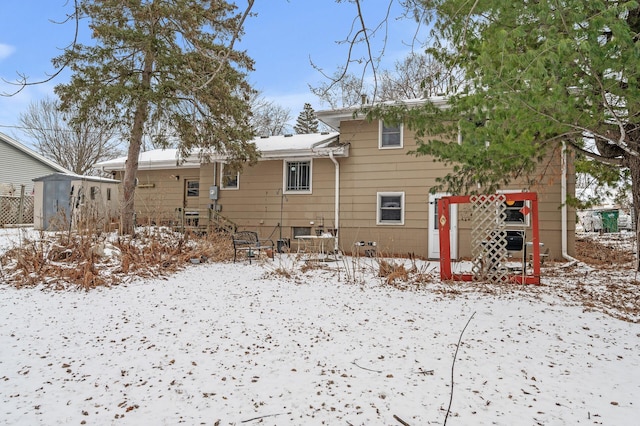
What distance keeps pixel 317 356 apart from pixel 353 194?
28.2 feet

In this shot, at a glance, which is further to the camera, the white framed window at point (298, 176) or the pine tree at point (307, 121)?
the pine tree at point (307, 121)

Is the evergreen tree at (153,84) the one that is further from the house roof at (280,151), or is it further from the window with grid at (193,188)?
the window with grid at (193,188)

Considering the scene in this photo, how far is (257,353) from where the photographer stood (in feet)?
12.5

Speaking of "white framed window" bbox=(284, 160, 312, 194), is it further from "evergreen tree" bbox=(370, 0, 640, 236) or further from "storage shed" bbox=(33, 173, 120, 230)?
"evergreen tree" bbox=(370, 0, 640, 236)

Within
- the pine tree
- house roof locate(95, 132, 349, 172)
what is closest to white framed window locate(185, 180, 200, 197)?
house roof locate(95, 132, 349, 172)

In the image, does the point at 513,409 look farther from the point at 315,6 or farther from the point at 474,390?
the point at 315,6

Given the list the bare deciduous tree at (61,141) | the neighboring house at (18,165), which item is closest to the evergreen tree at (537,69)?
the neighboring house at (18,165)

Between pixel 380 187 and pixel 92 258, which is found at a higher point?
pixel 380 187

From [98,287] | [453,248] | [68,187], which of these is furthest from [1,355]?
[68,187]

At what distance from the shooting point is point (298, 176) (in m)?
12.8

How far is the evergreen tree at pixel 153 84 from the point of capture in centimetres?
994

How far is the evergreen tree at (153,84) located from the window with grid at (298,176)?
1512mm

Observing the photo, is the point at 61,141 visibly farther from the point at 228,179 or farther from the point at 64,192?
the point at 228,179

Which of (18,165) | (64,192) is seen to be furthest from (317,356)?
(18,165)
